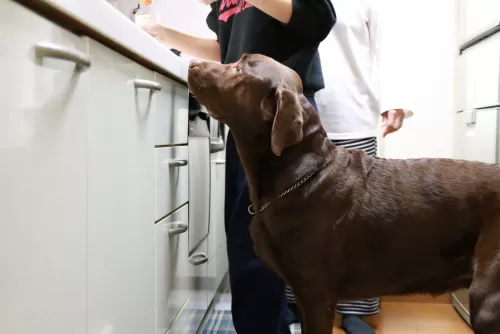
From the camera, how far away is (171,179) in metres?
1.36

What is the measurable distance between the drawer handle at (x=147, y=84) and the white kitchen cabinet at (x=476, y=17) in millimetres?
1290

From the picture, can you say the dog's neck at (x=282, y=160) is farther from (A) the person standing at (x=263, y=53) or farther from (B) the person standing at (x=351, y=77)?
(B) the person standing at (x=351, y=77)

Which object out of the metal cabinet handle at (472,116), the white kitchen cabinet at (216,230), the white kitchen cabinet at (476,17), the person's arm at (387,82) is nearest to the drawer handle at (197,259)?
the white kitchen cabinet at (216,230)

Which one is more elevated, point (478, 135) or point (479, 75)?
point (479, 75)

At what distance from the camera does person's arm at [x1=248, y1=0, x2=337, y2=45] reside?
3.73 ft

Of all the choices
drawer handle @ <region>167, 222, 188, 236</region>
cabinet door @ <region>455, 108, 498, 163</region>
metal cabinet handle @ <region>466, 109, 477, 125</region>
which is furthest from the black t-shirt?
metal cabinet handle @ <region>466, 109, 477, 125</region>

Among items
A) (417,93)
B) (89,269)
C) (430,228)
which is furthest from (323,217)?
(417,93)

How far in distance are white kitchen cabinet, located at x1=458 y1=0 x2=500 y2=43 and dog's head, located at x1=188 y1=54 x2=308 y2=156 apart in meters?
1.09

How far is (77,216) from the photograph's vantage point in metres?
0.80

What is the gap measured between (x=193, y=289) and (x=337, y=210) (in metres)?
0.80

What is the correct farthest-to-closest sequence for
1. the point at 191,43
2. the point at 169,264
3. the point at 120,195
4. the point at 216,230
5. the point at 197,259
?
1. the point at 216,230
2. the point at 191,43
3. the point at 197,259
4. the point at 169,264
5. the point at 120,195

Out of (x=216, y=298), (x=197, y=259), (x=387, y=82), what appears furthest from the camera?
(x=216, y=298)

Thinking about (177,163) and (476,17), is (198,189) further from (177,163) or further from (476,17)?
(476,17)

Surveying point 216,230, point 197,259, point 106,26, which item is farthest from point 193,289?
point 106,26
